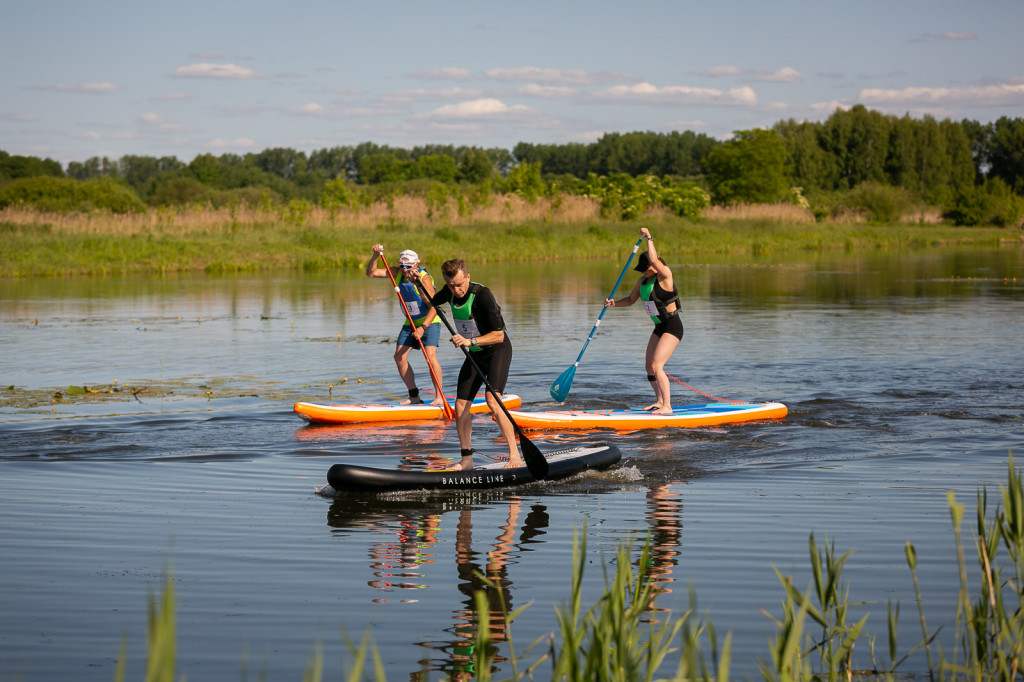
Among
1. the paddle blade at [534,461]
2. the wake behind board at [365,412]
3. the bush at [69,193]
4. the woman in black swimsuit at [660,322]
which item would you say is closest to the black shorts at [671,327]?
the woman in black swimsuit at [660,322]

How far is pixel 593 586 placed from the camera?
579 centimetres

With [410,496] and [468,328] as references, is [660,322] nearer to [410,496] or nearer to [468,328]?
[468,328]

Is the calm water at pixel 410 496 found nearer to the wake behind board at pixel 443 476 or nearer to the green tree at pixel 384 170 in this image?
the wake behind board at pixel 443 476

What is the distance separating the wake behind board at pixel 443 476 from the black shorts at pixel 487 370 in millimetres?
631

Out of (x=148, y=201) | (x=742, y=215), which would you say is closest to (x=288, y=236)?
(x=742, y=215)

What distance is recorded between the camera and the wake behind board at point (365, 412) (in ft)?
36.7

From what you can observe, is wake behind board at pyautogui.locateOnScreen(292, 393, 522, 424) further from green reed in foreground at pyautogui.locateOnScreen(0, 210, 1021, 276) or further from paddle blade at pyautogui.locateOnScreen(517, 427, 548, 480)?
green reed in foreground at pyautogui.locateOnScreen(0, 210, 1021, 276)

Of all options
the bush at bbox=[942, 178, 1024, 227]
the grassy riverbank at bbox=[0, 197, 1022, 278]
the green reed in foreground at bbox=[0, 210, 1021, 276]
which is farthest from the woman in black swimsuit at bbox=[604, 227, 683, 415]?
the bush at bbox=[942, 178, 1024, 227]

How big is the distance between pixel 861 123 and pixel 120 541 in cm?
8561

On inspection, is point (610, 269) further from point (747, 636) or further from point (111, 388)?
point (747, 636)

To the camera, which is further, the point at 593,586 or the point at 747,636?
the point at 593,586

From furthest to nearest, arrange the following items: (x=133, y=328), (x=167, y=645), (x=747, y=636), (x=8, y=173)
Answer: (x=8, y=173)
(x=133, y=328)
(x=747, y=636)
(x=167, y=645)

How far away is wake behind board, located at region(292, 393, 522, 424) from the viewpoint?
11188 mm

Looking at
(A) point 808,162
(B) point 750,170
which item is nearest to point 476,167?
(A) point 808,162
